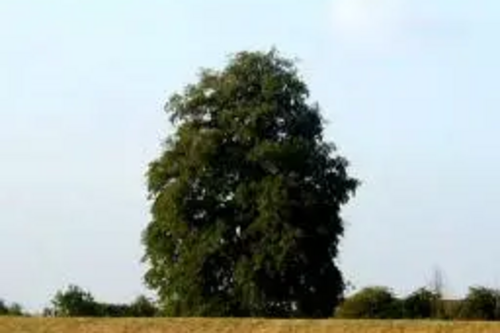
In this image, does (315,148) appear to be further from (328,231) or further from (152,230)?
(152,230)

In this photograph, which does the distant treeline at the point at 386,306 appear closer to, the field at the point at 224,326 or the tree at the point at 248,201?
the tree at the point at 248,201

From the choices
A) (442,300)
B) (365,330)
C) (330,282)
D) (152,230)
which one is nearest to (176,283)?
(152,230)

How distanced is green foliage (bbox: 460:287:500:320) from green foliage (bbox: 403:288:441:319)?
148 cm

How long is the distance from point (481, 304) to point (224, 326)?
75.6 feet

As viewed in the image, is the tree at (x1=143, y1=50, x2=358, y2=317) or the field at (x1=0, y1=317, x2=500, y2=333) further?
the tree at (x1=143, y1=50, x2=358, y2=317)

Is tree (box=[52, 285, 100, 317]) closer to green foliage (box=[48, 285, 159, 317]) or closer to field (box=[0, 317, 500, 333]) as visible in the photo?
green foliage (box=[48, 285, 159, 317])

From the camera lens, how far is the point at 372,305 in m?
55.0

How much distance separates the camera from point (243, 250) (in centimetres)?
5594

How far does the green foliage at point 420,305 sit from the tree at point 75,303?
42.3 ft

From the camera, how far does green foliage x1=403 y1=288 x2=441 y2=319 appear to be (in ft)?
177

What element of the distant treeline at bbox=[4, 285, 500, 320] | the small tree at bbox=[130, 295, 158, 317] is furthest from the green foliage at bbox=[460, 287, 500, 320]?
the small tree at bbox=[130, 295, 158, 317]

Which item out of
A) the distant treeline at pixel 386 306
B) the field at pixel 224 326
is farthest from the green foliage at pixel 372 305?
the field at pixel 224 326

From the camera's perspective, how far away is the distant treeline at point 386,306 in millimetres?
53344

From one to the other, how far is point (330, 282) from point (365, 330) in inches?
995
